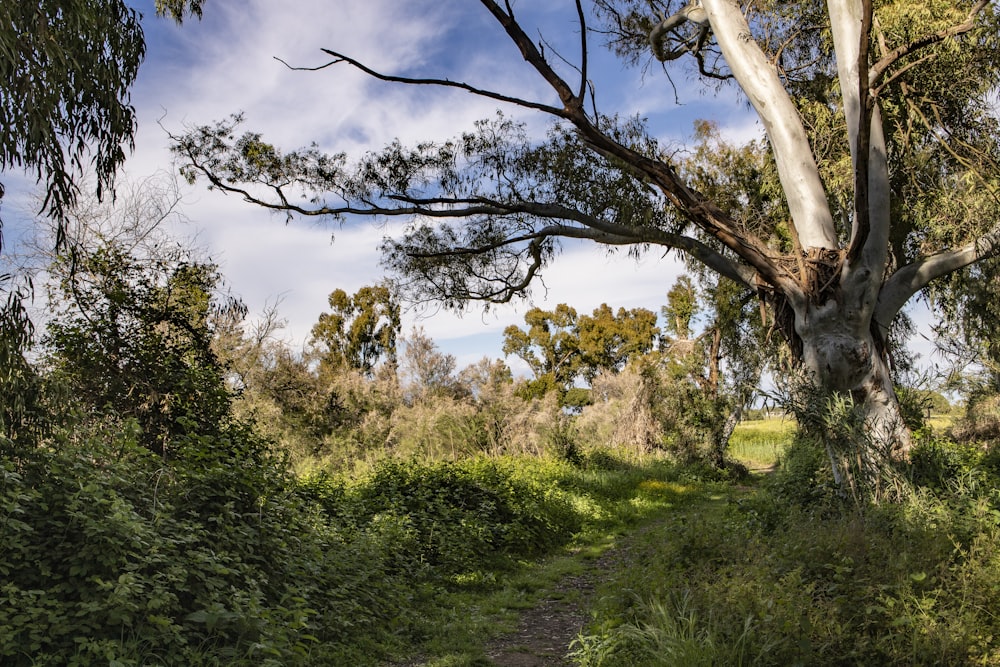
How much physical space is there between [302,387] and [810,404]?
11644mm

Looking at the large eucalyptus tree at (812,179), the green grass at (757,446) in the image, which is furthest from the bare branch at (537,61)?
the green grass at (757,446)

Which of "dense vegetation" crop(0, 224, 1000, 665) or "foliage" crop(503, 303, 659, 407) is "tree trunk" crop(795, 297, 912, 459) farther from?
"foliage" crop(503, 303, 659, 407)

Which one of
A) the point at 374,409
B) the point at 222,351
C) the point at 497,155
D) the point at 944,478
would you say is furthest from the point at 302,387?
the point at 944,478

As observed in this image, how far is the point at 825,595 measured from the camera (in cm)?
412

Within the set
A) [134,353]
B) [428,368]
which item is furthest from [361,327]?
[134,353]

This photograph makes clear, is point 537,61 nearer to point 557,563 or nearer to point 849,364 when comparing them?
point 849,364

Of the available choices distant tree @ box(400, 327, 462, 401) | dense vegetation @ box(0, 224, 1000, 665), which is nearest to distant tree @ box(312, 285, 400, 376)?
distant tree @ box(400, 327, 462, 401)

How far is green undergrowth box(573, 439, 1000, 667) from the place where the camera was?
3.59 m

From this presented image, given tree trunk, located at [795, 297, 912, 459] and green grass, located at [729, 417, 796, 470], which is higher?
tree trunk, located at [795, 297, 912, 459]

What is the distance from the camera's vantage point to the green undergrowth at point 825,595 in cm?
359

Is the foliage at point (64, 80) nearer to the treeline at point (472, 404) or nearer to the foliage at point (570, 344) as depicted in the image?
the treeline at point (472, 404)

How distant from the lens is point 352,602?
17.1 ft

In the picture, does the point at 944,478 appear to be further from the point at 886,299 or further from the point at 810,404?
the point at 886,299

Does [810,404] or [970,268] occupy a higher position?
[970,268]
